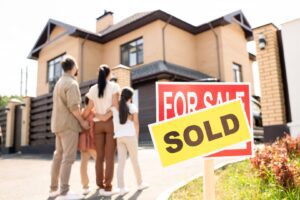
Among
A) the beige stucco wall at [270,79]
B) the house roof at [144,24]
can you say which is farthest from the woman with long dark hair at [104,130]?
the house roof at [144,24]

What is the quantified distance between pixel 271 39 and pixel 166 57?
10.0m

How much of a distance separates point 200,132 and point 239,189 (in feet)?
7.15

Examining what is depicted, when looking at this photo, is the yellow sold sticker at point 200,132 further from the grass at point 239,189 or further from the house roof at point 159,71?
the house roof at point 159,71

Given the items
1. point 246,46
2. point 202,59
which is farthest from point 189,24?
point 246,46

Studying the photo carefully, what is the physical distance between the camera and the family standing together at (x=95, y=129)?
14.5 ft

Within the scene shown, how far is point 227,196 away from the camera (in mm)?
3584

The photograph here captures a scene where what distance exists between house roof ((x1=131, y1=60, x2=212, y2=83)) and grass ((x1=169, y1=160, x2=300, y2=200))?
35.9ft

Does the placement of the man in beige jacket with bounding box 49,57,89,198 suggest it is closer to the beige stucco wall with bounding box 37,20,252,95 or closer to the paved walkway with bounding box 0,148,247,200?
the paved walkway with bounding box 0,148,247,200

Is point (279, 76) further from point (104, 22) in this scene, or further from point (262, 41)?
point (104, 22)

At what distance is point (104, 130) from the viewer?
4.62 meters

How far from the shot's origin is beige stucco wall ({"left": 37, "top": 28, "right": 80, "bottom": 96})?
820 inches

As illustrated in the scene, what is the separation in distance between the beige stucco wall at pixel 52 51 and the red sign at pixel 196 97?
18884mm

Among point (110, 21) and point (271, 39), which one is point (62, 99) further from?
point (110, 21)

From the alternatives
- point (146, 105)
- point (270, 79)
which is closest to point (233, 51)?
point (146, 105)
